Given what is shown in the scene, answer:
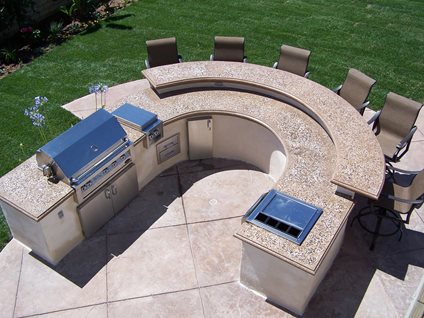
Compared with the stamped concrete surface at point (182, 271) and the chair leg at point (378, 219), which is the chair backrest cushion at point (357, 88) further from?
the chair leg at point (378, 219)

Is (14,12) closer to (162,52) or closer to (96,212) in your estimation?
(162,52)

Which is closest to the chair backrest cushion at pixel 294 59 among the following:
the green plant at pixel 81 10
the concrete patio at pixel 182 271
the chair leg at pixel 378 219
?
the concrete patio at pixel 182 271

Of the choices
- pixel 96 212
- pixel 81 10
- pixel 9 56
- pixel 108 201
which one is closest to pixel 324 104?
pixel 108 201

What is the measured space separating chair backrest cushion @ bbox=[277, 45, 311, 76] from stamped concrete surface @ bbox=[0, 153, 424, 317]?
3.28 meters

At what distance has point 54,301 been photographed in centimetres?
762

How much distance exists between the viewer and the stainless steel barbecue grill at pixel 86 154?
7574 mm

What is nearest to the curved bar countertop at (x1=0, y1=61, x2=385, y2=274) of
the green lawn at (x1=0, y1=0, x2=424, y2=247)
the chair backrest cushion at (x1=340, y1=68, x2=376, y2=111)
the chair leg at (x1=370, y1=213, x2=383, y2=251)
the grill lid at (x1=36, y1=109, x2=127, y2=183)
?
the grill lid at (x1=36, y1=109, x2=127, y2=183)

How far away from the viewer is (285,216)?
725 cm

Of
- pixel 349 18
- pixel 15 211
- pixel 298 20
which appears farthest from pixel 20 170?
pixel 349 18

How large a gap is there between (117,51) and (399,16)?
9529 mm

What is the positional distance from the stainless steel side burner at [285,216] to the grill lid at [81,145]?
267cm

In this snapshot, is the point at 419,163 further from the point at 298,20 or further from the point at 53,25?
the point at 53,25

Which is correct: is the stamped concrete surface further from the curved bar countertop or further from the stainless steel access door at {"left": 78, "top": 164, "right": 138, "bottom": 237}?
the curved bar countertop

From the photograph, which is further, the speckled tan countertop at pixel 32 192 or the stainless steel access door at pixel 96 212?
the stainless steel access door at pixel 96 212
